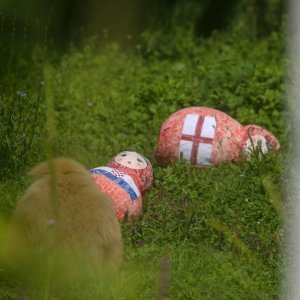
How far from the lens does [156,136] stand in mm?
6395

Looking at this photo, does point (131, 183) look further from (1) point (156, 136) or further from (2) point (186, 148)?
(1) point (156, 136)

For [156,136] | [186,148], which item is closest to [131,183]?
[186,148]

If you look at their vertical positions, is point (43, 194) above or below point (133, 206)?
above

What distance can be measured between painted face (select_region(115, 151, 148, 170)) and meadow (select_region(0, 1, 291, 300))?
20 cm

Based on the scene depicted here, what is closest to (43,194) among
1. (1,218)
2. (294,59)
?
(1,218)

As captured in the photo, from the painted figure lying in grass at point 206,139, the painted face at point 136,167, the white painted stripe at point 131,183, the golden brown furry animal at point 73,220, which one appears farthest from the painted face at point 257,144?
the golden brown furry animal at point 73,220

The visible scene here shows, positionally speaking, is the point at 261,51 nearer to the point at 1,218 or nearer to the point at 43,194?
the point at 43,194

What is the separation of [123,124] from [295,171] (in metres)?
1.71

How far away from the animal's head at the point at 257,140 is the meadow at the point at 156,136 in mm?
88

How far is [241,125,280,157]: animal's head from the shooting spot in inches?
226

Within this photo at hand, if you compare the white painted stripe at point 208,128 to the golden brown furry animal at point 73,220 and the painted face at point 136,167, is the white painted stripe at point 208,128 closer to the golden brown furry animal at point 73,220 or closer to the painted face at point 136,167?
the painted face at point 136,167

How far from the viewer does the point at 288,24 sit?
8.52 metres

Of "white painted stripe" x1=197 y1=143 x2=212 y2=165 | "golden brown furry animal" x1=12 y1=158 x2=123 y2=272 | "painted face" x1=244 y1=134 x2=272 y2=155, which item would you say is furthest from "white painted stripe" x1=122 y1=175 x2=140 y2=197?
"painted face" x1=244 y1=134 x2=272 y2=155

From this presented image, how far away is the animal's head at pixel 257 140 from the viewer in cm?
575
